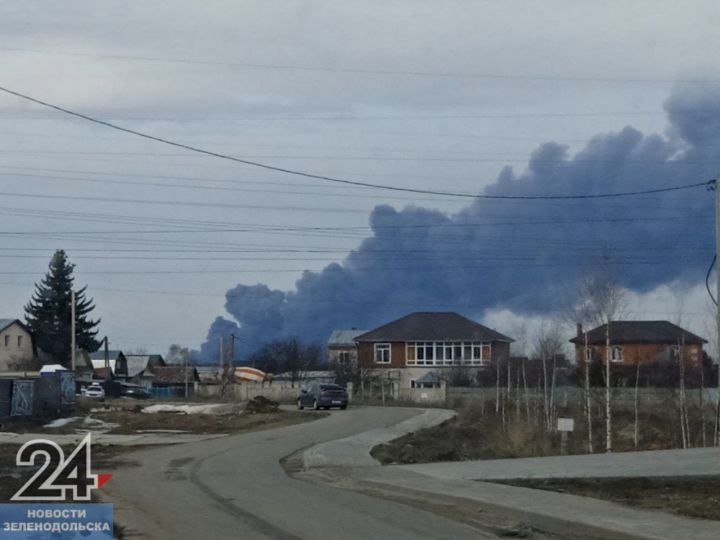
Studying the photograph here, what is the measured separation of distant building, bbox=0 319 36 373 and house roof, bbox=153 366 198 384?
17.3 meters

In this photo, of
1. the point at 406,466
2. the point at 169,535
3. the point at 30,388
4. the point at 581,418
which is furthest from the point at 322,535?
the point at 581,418

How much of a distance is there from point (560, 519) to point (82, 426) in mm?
32870

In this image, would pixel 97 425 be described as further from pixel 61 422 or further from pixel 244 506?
pixel 244 506

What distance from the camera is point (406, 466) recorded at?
26.1 metres

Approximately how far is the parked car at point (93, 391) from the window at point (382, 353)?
32.4 metres

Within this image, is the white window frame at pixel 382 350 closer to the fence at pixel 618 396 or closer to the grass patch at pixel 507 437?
the fence at pixel 618 396

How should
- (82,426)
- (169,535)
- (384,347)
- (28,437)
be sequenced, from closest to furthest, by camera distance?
(169,535) < (28,437) < (82,426) < (384,347)

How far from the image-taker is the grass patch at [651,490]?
17.6 meters

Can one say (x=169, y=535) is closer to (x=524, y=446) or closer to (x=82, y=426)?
(x=524, y=446)

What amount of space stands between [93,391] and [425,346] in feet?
121

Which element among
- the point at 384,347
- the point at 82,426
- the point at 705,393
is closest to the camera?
the point at 82,426

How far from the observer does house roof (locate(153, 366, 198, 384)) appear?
114150mm

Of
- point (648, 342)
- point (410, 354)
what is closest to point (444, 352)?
point (410, 354)

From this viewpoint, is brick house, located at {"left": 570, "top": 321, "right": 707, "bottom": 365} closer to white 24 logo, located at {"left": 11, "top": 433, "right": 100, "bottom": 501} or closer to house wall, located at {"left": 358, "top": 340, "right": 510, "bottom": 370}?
house wall, located at {"left": 358, "top": 340, "right": 510, "bottom": 370}
